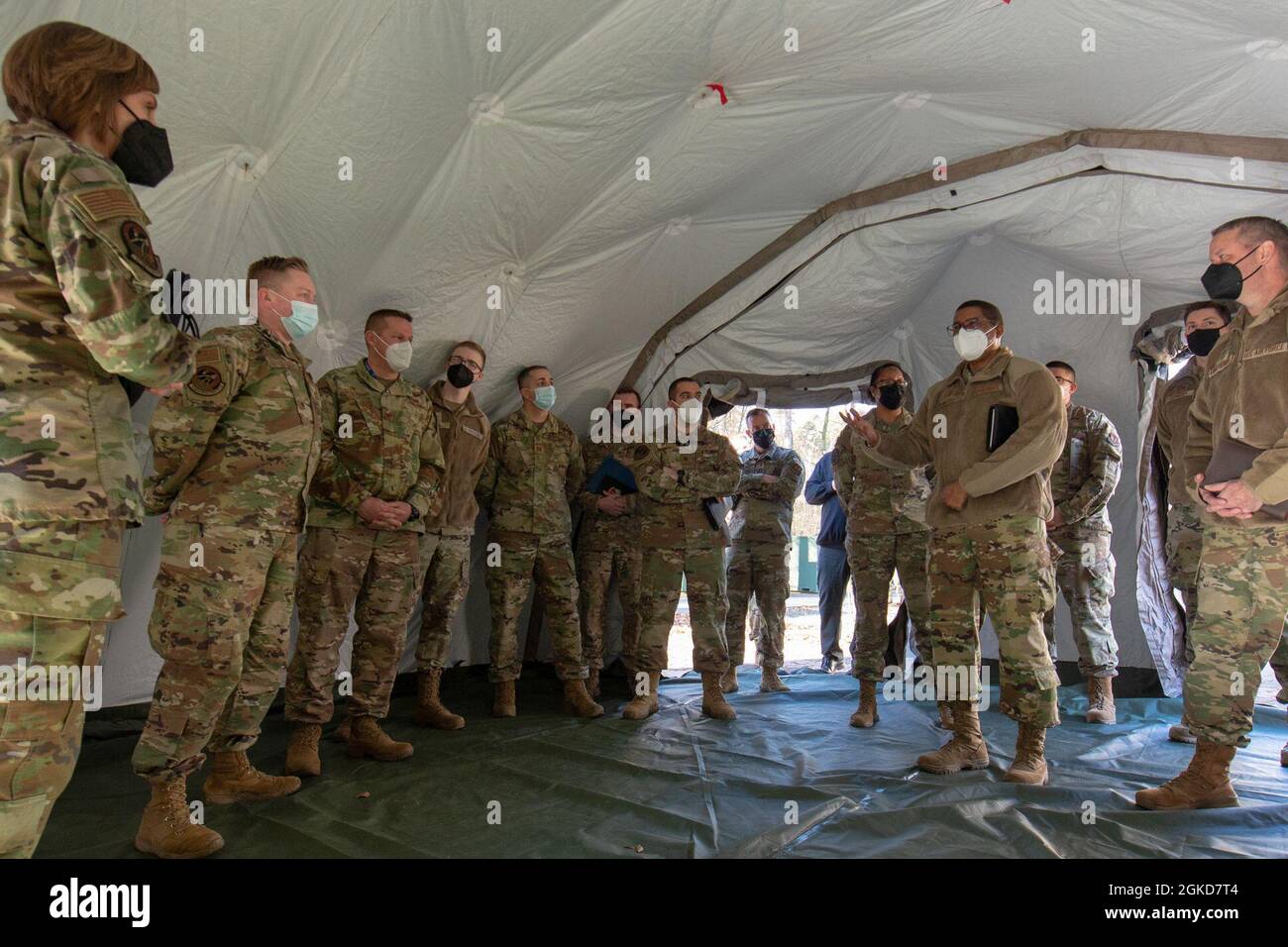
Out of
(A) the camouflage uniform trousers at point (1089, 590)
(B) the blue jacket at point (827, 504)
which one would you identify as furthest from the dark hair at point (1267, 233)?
(B) the blue jacket at point (827, 504)

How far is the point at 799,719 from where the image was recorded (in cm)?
441

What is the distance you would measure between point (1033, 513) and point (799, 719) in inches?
76.5

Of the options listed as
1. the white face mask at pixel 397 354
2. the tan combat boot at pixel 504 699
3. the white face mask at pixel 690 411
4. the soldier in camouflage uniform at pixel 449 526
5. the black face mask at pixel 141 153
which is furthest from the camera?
the white face mask at pixel 690 411

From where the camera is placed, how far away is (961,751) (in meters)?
3.31

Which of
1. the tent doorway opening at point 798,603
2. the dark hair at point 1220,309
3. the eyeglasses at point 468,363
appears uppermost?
the dark hair at point 1220,309

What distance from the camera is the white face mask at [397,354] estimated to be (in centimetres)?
361

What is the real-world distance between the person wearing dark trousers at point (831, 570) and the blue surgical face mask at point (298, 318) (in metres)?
4.53

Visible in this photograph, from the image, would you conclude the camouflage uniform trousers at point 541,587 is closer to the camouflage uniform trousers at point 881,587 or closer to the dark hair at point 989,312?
the camouflage uniform trousers at point 881,587

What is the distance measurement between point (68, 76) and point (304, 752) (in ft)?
8.28

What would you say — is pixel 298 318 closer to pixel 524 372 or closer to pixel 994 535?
pixel 524 372

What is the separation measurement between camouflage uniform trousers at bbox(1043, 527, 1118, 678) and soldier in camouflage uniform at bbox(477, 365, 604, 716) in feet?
9.54

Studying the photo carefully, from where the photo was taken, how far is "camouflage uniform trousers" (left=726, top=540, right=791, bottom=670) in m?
5.54

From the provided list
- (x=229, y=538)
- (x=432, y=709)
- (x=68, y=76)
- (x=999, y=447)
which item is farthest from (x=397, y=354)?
(x=999, y=447)
